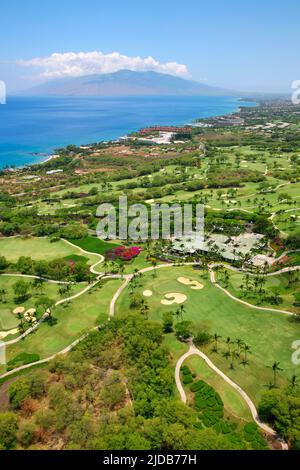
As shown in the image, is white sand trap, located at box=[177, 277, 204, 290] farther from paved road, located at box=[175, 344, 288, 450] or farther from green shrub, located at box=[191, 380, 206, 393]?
green shrub, located at box=[191, 380, 206, 393]

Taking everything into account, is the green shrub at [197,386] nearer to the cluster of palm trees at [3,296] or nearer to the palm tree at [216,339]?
the palm tree at [216,339]

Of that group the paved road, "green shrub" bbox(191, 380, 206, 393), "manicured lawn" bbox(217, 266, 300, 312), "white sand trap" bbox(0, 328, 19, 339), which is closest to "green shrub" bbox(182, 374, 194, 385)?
the paved road

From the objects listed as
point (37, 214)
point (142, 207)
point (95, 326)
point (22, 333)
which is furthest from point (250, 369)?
point (37, 214)

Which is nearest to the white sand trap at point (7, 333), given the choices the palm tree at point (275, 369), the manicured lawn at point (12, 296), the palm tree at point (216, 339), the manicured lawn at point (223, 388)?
the manicured lawn at point (12, 296)

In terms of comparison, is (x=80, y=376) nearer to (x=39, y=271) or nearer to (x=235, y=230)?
(x=39, y=271)

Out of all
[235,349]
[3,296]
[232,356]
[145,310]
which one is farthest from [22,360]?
[235,349]

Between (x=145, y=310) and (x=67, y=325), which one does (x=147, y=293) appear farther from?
(x=67, y=325)
